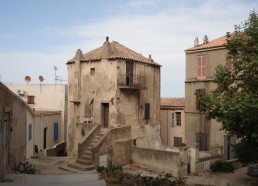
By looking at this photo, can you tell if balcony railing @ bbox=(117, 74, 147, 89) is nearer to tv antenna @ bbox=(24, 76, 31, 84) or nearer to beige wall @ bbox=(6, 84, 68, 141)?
beige wall @ bbox=(6, 84, 68, 141)

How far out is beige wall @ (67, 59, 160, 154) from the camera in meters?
24.2

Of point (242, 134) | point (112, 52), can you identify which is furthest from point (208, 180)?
point (112, 52)

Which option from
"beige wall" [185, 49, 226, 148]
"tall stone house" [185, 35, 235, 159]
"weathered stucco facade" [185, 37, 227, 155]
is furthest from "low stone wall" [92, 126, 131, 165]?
"tall stone house" [185, 35, 235, 159]

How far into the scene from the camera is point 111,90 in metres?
24.3

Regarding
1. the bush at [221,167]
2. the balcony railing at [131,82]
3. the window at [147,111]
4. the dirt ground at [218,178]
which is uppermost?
the balcony railing at [131,82]

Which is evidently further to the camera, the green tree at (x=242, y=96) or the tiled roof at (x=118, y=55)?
the tiled roof at (x=118, y=55)

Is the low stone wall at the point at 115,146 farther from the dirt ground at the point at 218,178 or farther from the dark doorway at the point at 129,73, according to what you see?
the dark doorway at the point at 129,73

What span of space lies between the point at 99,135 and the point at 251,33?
13.1 metres

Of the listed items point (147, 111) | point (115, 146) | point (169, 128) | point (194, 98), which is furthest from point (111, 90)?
point (169, 128)

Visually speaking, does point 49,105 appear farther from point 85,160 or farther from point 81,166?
point 81,166

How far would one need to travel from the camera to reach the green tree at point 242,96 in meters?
13.8

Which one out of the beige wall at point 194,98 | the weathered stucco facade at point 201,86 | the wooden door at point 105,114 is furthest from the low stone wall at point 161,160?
the beige wall at point 194,98

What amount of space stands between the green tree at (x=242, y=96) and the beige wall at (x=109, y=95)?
9.48 m

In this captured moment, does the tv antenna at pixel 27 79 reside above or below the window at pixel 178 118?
above
